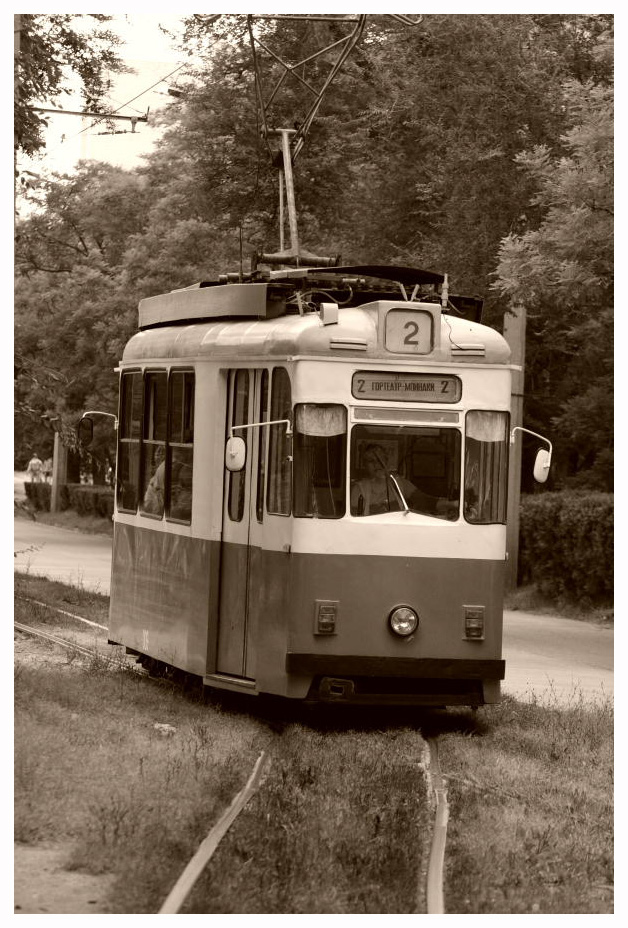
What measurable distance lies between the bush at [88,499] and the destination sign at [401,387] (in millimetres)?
31142

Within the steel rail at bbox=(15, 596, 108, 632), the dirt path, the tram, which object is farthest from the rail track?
the steel rail at bbox=(15, 596, 108, 632)

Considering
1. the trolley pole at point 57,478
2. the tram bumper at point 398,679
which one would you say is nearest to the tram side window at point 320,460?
the tram bumper at point 398,679

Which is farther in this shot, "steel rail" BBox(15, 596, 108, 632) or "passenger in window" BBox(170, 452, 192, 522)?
"steel rail" BBox(15, 596, 108, 632)

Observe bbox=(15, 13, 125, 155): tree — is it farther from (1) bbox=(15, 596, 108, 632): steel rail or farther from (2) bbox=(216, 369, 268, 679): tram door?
(1) bbox=(15, 596, 108, 632): steel rail

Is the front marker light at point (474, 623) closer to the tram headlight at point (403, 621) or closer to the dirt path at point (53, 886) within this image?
the tram headlight at point (403, 621)

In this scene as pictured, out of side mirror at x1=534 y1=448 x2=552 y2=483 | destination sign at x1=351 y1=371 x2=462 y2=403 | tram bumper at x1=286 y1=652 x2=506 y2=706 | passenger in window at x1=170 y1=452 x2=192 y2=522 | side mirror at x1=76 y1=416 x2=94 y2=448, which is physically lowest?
tram bumper at x1=286 y1=652 x2=506 y2=706

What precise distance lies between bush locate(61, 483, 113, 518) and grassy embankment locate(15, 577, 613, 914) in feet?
99.9

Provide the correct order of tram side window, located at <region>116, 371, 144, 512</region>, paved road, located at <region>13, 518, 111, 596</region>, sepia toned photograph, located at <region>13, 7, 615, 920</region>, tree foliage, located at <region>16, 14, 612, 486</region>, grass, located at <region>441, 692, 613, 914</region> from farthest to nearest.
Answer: paved road, located at <region>13, 518, 111, 596</region> → tree foliage, located at <region>16, 14, 612, 486</region> → tram side window, located at <region>116, 371, 144, 512</region> → sepia toned photograph, located at <region>13, 7, 615, 920</region> → grass, located at <region>441, 692, 613, 914</region>

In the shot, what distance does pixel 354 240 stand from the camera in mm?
25094

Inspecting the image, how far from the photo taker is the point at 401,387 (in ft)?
36.9

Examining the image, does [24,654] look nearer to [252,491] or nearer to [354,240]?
[252,491]

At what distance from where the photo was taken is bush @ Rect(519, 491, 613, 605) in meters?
22.1

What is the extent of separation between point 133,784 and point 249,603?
121 inches

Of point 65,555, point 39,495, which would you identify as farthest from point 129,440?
point 39,495
